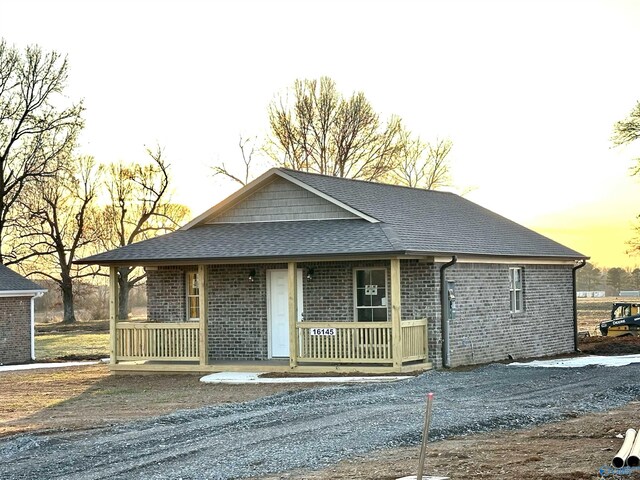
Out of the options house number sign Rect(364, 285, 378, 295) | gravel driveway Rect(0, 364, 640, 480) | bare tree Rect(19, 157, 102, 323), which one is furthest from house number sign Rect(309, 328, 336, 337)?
bare tree Rect(19, 157, 102, 323)

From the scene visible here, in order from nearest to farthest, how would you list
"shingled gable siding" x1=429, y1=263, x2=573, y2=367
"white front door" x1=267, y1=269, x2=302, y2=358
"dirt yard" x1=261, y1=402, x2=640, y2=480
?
1. "dirt yard" x1=261, y1=402, x2=640, y2=480
2. "shingled gable siding" x1=429, y1=263, x2=573, y2=367
3. "white front door" x1=267, y1=269, x2=302, y2=358

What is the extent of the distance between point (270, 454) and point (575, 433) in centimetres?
414

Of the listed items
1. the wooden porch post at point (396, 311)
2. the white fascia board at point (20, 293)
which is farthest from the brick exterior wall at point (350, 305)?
the white fascia board at point (20, 293)

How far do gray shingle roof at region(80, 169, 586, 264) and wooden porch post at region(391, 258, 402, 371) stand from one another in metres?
0.53

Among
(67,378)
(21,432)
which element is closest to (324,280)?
(67,378)

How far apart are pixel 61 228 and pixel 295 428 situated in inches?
1799

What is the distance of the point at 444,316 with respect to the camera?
23984 millimetres

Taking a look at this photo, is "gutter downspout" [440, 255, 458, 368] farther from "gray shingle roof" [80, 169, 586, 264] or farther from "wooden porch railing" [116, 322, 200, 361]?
"wooden porch railing" [116, 322, 200, 361]

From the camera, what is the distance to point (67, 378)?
2598cm

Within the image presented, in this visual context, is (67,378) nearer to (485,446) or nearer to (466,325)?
(466,325)

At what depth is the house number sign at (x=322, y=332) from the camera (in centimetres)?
2336

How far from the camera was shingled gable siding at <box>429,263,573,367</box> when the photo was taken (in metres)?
24.9

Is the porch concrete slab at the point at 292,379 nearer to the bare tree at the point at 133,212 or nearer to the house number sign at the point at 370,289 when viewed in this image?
the house number sign at the point at 370,289

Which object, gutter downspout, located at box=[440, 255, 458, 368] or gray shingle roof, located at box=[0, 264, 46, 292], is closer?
gutter downspout, located at box=[440, 255, 458, 368]
